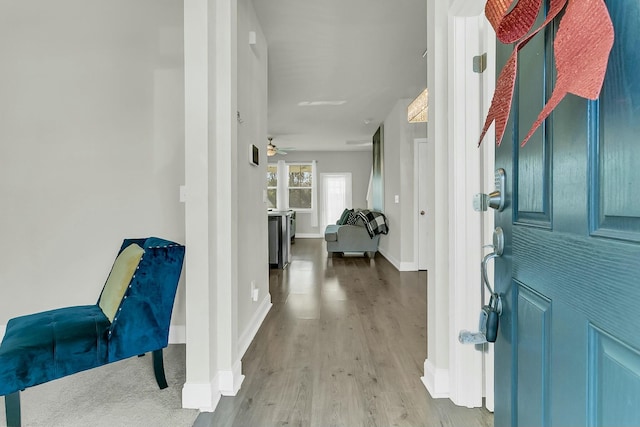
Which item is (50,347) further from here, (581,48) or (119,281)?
(581,48)

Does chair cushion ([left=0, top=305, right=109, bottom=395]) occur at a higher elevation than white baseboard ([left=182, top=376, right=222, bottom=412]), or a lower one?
higher

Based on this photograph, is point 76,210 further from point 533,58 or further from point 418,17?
point 418,17

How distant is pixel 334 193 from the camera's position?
31.1 feet

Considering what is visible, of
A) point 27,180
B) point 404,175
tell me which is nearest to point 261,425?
point 27,180

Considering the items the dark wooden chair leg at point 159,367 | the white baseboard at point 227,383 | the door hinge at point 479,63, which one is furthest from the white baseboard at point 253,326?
the door hinge at point 479,63

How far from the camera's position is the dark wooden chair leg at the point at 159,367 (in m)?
1.77

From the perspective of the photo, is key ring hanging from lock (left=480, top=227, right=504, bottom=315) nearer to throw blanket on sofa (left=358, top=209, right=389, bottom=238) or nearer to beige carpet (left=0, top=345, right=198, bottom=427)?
Result: beige carpet (left=0, top=345, right=198, bottom=427)

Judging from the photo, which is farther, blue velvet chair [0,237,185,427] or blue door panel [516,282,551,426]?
blue velvet chair [0,237,185,427]

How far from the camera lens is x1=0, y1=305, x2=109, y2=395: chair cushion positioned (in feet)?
4.37

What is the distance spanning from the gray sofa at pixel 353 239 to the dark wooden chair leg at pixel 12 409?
4.90 m

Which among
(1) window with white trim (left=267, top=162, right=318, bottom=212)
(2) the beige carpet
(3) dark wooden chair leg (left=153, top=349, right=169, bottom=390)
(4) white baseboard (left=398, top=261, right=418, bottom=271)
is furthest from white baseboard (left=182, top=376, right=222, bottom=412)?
(1) window with white trim (left=267, top=162, right=318, bottom=212)

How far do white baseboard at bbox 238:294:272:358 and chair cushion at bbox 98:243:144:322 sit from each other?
79cm

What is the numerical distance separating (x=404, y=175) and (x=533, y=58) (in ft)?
14.5

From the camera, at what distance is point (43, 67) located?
8.21 feet
